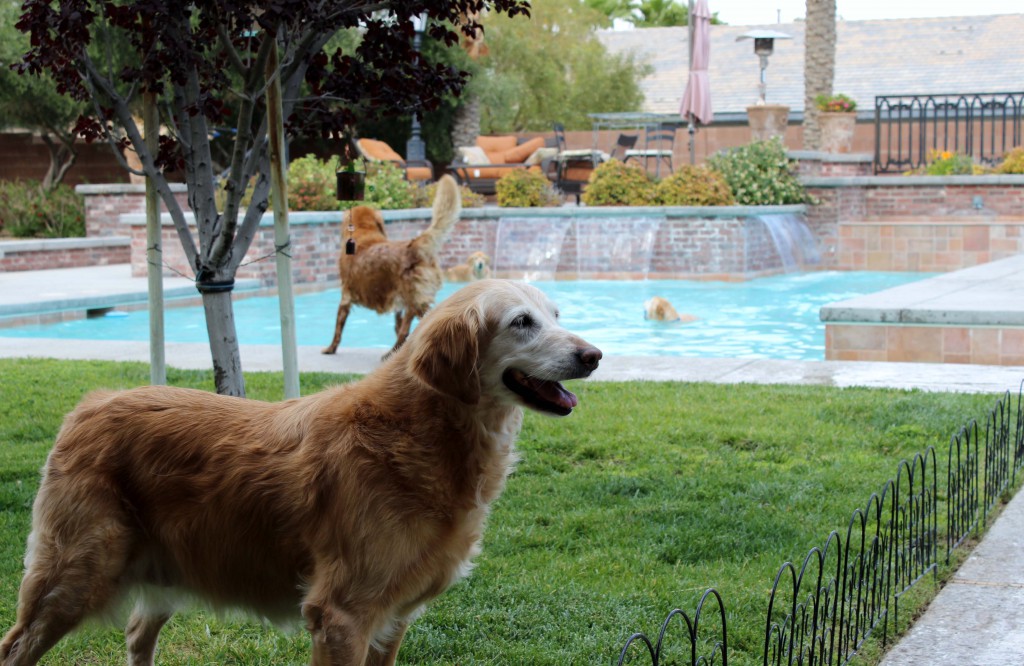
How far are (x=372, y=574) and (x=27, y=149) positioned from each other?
1307 inches

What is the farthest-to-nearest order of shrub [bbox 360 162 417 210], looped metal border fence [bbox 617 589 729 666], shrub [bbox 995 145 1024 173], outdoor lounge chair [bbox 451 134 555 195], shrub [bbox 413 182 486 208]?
1. outdoor lounge chair [bbox 451 134 555 195]
2. shrub [bbox 995 145 1024 173]
3. shrub [bbox 413 182 486 208]
4. shrub [bbox 360 162 417 210]
5. looped metal border fence [bbox 617 589 729 666]

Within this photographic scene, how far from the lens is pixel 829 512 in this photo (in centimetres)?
522

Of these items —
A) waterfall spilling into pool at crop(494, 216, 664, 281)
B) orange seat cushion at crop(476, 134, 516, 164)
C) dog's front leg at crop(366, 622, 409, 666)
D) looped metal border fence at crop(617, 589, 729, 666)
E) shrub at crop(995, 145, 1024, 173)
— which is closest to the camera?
looped metal border fence at crop(617, 589, 729, 666)

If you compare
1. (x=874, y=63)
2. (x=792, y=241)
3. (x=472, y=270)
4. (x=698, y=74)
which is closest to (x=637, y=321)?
(x=472, y=270)

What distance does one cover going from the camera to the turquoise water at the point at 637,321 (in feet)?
43.3

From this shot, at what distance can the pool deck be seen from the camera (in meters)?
3.85

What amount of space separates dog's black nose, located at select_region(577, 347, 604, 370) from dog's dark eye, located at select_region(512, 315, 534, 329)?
0.15 metres

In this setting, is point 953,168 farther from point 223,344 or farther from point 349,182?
point 223,344

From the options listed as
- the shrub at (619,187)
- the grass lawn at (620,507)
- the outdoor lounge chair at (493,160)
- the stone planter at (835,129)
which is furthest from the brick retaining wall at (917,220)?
the grass lawn at (620,507)

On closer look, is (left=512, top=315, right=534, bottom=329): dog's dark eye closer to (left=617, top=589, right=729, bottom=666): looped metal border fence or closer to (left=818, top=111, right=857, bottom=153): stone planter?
(left=617, top=589, right=729, bottom=666): looped metal border fence

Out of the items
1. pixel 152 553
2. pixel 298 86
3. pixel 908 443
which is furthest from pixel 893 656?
pixel 298 86

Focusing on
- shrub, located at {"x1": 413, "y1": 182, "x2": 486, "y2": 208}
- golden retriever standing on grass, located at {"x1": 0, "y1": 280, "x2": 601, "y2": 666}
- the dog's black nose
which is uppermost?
shrub, located at {"x1": 413, "y1": 182, "x2": 486, "y2": 208}

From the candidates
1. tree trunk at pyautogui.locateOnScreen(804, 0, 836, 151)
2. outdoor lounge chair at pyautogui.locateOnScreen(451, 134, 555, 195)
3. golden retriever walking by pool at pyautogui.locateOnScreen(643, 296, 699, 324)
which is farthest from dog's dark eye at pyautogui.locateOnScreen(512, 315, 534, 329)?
tree trunk at pyautogui.locateOnScreen(804, 0, 836, 151)

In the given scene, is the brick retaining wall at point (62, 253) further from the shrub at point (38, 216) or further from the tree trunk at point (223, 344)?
the tree trunk at point (223, 344)
